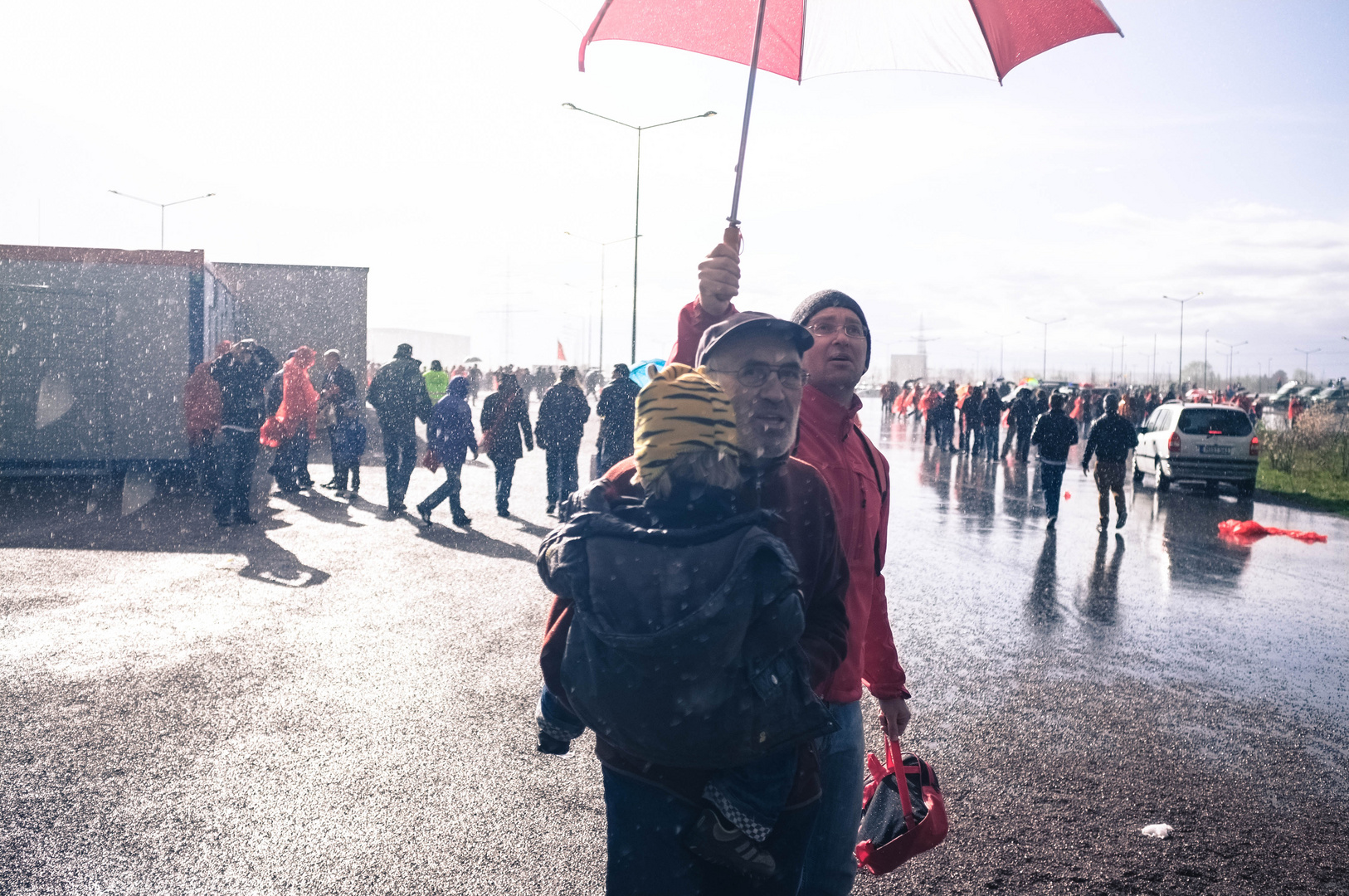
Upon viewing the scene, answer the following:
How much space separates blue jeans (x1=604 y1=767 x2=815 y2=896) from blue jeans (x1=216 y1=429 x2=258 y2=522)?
9769mm

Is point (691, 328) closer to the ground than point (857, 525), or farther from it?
farther from it

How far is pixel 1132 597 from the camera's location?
8.73 metres

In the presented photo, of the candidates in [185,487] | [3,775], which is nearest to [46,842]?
[3,775]

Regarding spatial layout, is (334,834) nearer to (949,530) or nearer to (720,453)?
(720,453)

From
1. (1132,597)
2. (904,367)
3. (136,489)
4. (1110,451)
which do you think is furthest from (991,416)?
(904,367)

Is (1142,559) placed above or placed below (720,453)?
below

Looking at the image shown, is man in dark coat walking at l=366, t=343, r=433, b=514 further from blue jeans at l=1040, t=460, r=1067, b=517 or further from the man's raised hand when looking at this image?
the man's raised hand

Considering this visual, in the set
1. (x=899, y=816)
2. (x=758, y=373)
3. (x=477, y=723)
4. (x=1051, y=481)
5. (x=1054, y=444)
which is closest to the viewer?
(x=758, y=373)

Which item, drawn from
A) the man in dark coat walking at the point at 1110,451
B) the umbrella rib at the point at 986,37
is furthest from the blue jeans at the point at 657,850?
the man in dark coat walking at the point at 1110,451

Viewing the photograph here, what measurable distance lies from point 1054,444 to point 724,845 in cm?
Result: 1164

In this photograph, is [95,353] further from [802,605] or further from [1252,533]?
[1252,533]

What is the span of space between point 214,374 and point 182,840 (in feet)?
25.7

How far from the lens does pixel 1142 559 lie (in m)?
10.8

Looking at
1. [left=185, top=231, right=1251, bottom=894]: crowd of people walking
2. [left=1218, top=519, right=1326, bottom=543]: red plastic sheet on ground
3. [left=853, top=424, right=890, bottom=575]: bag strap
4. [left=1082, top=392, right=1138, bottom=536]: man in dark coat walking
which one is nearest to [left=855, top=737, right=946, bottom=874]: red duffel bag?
[left=185, top=231, right=1251, bottom=894]: crowd of people walking
